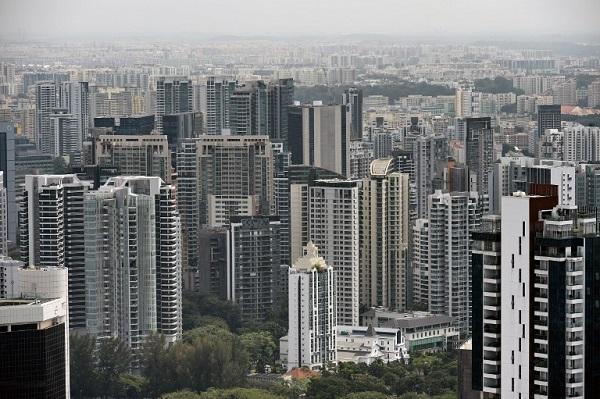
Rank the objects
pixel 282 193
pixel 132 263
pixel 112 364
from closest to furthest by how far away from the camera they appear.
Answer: pixel 112 364 < pixel 132 263 < pixel 282 193

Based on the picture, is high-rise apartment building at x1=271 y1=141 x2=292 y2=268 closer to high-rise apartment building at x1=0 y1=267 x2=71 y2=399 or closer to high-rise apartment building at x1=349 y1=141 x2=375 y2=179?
high-rise apartment building at x1=349 y1=141 x2=375 y2=179

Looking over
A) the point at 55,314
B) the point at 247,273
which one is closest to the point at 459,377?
the point at 55,314

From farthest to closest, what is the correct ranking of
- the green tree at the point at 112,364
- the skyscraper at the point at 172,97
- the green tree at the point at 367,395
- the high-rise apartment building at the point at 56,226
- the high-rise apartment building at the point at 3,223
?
the skyscraper at the point at 172,97 < the high-rise apartment building at the point at 3,223 < the high-rise apartment building at the point at 56,226 < the green tree at the point at 112,364 < the green tree at the point at 367,395

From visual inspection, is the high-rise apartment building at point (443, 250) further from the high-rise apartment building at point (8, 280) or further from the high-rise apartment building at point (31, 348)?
the high-rise apartment building at point (31, 348)

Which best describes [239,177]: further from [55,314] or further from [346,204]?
[55,314]

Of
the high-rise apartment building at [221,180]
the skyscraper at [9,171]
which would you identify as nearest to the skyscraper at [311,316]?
the high-rise apartment building at [221,180]

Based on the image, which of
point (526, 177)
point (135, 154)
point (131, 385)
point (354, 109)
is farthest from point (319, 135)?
point (526, 177)

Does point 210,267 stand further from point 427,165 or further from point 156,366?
point 427,165
